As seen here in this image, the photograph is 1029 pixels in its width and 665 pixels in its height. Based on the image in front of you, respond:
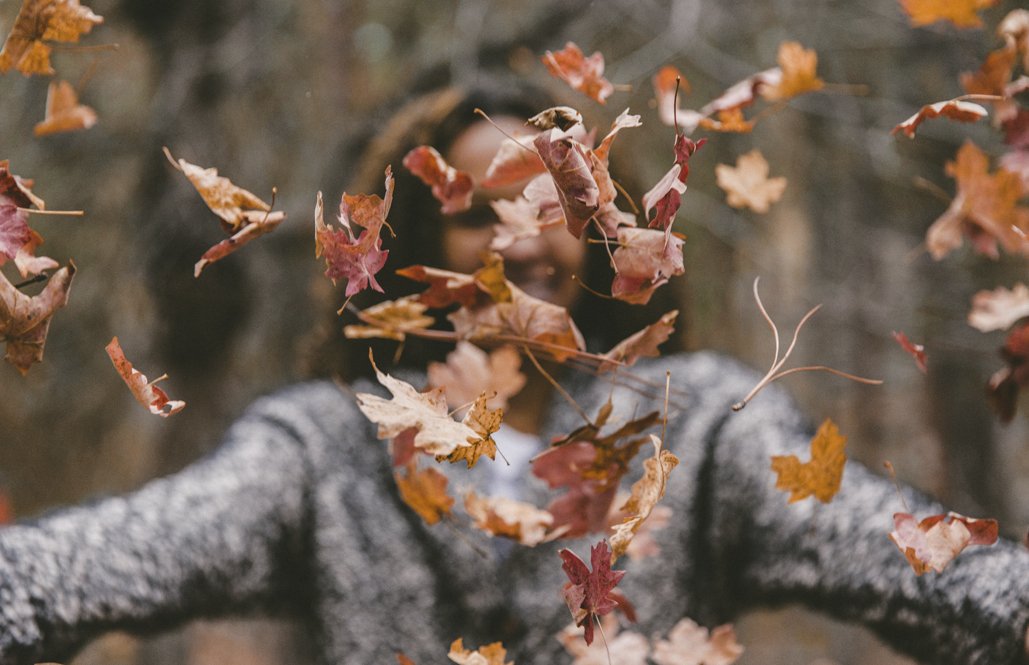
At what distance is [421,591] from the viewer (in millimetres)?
1007

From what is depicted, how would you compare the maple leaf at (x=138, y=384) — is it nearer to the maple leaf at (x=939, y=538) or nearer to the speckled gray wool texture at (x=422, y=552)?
the speckled gray wool texture at (x=422, y=552)

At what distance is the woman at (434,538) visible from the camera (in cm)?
66

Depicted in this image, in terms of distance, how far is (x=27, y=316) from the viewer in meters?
0.46

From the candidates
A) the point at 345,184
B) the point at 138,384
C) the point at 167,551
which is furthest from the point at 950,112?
the point at 345,184

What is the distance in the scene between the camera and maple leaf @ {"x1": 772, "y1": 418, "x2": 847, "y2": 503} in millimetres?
533

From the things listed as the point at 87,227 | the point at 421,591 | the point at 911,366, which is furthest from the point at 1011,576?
the point at 87,227

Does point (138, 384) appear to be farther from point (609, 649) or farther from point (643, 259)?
point (609, 649)

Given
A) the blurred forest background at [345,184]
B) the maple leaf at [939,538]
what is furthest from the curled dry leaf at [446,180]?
the blurred forest background at [345,184]

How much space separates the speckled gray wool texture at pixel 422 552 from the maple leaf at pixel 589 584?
0.25 m

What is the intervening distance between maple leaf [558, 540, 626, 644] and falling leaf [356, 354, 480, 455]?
0.26 feet

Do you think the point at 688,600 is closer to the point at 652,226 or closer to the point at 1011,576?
the point at 1011,576

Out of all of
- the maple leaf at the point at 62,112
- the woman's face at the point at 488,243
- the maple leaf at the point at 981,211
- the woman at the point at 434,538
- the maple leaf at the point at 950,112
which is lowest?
the woman at the point at 434,538

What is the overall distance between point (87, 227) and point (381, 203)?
2.69m

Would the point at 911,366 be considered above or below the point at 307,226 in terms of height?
below
